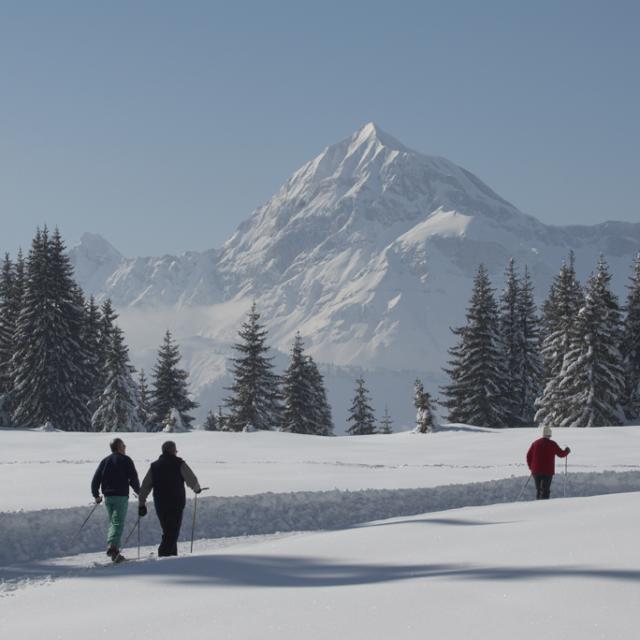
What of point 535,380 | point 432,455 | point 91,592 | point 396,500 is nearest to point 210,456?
point 432,455

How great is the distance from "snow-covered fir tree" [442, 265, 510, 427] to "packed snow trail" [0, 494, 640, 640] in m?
36.8

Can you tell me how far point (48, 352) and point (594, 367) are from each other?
95.0 ft

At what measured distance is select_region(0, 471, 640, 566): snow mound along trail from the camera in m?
15.3

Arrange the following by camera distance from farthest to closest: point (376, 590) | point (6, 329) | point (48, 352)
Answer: point (6, 329)
point (48, 352)
point (376, 590)

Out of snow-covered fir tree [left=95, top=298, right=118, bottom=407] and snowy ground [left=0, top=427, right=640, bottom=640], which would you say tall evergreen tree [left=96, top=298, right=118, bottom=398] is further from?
snowy ground [left=0, top=427, right=640, bottom=640]

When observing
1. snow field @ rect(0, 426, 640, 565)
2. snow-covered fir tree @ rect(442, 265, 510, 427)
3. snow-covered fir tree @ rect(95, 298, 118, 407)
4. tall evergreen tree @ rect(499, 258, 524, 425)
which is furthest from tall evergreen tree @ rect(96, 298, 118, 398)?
tall evergreen tree @ rect(499, 258, 524, 425)

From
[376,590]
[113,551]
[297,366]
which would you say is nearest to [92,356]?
[297,366]

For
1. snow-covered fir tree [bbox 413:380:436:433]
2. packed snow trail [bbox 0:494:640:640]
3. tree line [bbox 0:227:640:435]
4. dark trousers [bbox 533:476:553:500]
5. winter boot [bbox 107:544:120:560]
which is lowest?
winter boot [bbox 107:544:120:560]

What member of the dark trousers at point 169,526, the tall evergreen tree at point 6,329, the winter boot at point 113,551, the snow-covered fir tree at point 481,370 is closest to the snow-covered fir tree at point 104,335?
the tall evergreen tree at point 6,329

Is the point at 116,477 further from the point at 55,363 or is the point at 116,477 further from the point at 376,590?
the point at 55,363

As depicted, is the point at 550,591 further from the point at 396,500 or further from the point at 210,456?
the point at 210,456

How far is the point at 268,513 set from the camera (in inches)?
701

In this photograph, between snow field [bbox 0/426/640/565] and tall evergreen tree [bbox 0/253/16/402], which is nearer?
snow field [bbox 0/426/640/565]

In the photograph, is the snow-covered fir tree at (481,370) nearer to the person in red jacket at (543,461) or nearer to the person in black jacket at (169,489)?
the person in red jacket at (543,461)
